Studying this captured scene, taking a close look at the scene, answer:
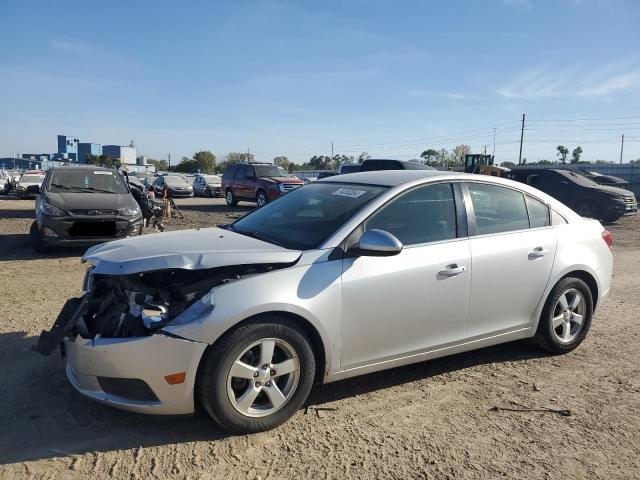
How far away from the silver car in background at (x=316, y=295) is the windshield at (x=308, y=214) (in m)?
0.02

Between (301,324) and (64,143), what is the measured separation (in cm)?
12929

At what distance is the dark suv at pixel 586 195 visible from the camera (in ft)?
54.3

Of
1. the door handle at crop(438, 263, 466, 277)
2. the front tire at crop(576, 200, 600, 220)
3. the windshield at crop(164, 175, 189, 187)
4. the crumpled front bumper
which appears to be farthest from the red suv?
the crumpled front bumper

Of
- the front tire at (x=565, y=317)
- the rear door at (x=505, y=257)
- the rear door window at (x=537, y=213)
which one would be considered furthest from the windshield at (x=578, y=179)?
the rear door at (x=505, y=257)

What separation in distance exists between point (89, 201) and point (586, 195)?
15.1m

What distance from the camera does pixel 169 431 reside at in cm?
318

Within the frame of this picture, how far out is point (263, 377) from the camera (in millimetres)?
3111

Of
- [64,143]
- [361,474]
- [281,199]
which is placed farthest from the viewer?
[64,143]

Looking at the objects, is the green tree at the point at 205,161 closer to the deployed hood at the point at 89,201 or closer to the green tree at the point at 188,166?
the green tree at the point at 188,166

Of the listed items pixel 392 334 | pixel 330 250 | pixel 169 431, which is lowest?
pixel 169 431

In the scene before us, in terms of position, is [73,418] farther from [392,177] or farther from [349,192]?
[392,177]

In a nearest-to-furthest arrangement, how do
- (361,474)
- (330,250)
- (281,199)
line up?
1. (361,474)
2. (330,250)
3. (281,199)

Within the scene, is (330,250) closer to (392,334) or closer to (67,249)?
(392,334)

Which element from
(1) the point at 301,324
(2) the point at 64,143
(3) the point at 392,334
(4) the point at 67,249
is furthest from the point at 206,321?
(2) the point at 64,143
